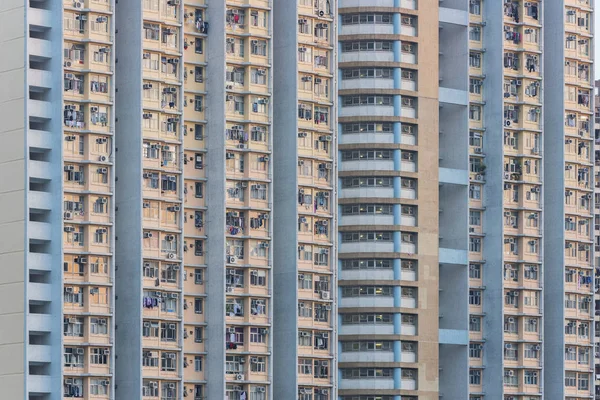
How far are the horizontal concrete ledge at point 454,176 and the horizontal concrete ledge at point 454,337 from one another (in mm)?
8451

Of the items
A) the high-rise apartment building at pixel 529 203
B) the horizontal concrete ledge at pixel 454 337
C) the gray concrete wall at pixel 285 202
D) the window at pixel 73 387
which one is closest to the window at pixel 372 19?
the gray concrete wall at pixel 285 202

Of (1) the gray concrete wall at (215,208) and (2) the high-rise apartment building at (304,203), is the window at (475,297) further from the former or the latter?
(1) the gray concrete wall at (215,208)

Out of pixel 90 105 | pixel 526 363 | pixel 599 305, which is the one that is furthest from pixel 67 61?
pixel 599 305

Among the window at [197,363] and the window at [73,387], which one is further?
the window at [197,363]

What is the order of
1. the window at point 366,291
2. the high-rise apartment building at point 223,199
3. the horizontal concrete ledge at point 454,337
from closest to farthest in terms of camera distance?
the high-rise apartment building at point 223,199 < the window at point 366,291 < the horizontal concrete ledge at point 454,337

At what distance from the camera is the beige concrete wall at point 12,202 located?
341 ft

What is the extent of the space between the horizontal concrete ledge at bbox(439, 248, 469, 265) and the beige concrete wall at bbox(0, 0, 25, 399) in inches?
1070

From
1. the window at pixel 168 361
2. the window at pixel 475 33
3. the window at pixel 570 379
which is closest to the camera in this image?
the window at pixel 168 361

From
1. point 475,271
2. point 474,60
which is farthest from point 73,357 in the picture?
point 474,60

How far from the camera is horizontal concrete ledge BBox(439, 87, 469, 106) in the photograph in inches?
4791

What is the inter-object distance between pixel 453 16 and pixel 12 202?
3099cm

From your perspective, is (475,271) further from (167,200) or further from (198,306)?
(167,200)

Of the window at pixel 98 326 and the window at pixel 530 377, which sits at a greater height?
the window at pixel 98 326

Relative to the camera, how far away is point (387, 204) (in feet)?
390
